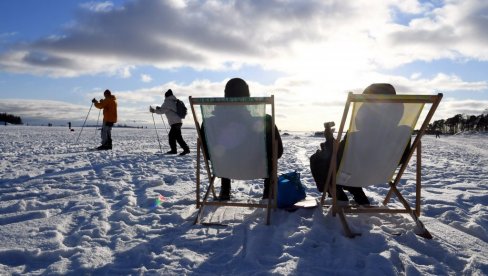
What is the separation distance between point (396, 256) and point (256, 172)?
1477 mm

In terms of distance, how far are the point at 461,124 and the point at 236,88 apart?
351 feet

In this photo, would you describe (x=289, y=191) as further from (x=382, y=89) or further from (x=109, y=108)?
(x=109, y=108)

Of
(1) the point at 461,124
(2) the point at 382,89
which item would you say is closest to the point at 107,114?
(2) the point at 382,89

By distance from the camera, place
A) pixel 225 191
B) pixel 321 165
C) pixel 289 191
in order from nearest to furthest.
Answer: pixel 321 165
pixel 289 191
pixel 225 191

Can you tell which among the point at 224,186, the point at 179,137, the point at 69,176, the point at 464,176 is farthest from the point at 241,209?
the point at 179,137

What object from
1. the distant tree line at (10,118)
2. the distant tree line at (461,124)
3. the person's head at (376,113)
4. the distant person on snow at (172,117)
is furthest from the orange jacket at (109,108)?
the distant tree line at (10,118)

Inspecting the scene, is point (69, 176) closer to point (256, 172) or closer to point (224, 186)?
point (224, 186)

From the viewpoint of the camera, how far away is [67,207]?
3707 millimetres

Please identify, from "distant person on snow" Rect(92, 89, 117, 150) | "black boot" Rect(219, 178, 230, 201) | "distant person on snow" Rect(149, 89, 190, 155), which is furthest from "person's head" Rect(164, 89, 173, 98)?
"black boot" Rect(219, 178, 230, 201)

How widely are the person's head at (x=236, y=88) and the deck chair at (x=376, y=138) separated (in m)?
1.29

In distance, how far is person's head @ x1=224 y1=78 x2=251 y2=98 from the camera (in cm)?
380

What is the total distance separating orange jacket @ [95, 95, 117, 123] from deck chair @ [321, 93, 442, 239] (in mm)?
8807

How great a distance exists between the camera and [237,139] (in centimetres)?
336

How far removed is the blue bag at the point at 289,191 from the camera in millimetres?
3678
